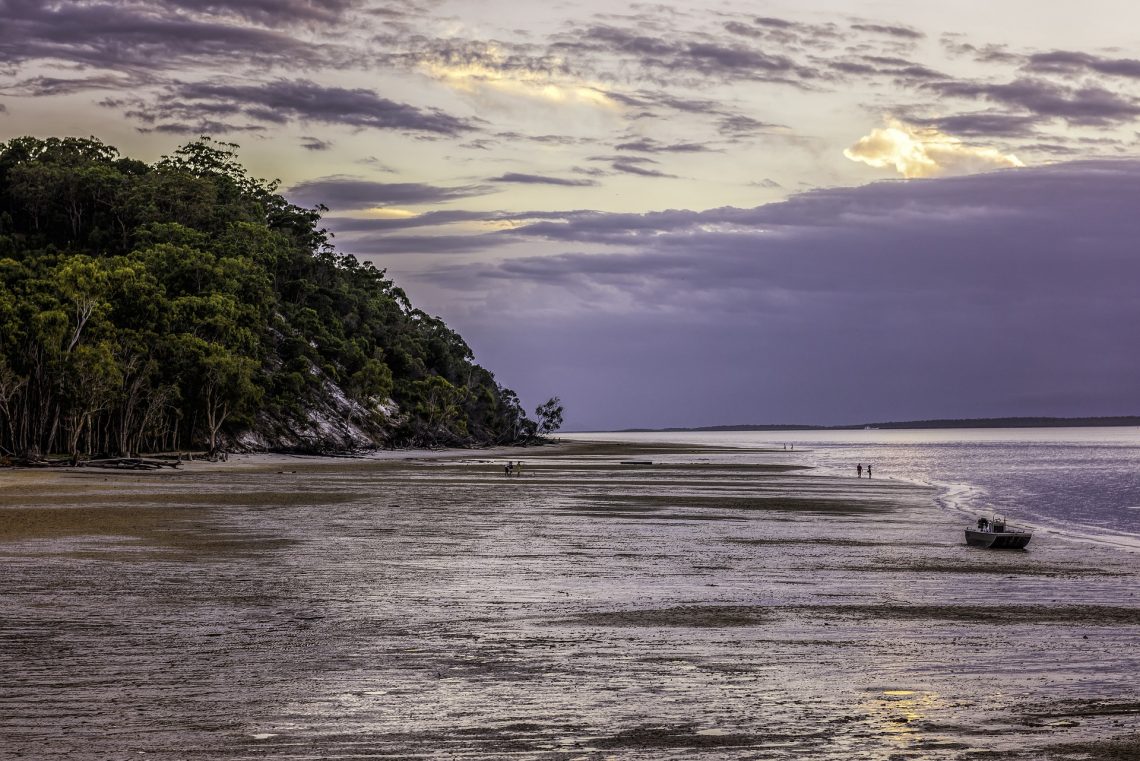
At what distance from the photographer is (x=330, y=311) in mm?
164625

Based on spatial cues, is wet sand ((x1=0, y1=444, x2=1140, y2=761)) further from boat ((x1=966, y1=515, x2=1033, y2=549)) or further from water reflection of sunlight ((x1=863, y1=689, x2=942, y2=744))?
boat ((x1=966, y1=515, x2=1033, y2=549))

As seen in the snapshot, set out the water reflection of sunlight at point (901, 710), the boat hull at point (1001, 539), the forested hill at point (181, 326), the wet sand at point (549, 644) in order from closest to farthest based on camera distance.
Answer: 1. the wet sand at point (549, 644)
2. the water reflection of sunlight at point (901, 710)
3. the boat hull at point (1001, 539)
4. the forested hill at point (181, 326)

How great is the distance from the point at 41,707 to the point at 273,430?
116 metres

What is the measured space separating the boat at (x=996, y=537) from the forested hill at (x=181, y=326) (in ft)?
208

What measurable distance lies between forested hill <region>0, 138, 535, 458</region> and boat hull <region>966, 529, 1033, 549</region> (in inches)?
2509

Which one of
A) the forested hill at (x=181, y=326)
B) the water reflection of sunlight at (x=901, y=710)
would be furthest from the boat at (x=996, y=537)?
the forested hill at (x=181, y=326)

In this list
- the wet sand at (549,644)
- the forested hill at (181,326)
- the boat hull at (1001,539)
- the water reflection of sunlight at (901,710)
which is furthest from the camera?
the forested hill at (181,326)

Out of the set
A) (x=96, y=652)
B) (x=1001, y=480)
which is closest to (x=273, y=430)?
(x=1001, y=480)

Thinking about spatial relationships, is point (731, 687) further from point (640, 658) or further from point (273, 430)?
point (273, 430)

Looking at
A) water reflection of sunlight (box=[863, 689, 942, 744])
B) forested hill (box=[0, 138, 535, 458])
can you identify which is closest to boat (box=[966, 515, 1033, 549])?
water reflection of sunlight (box=[863, 689, 942, 744])

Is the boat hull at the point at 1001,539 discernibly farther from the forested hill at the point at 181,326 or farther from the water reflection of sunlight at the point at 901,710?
the forested hill at the point at 181,326

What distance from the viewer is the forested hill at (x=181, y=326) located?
272ft

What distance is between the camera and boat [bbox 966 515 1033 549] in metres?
32.9

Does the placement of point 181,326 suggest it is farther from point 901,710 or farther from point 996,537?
point 901,710
